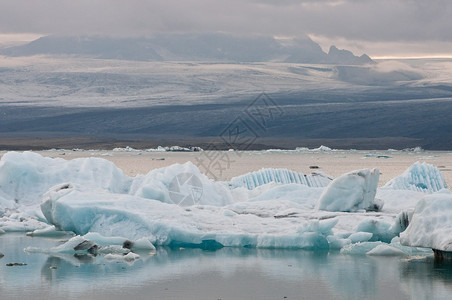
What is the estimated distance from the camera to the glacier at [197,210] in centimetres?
1502

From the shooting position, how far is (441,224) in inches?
519

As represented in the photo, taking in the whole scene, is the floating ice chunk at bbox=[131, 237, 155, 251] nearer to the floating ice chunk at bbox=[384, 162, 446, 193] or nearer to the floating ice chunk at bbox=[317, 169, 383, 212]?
the floating ice chunk at bbox=[317, 169, 383, 212]

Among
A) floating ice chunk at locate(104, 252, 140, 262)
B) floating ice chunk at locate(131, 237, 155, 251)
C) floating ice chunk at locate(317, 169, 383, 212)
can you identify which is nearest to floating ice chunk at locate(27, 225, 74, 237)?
floating ice chunk at locate(131, 237, 155, 251)

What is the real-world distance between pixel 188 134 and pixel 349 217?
373 feet

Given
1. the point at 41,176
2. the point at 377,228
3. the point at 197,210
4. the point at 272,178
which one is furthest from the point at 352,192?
the point at 41,176

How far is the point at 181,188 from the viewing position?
1905cm

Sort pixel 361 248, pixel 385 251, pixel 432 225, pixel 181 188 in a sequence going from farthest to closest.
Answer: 1. pixel 181 188
2. pixel 361 248
3. pixel 385 251
4. pixel 432 225

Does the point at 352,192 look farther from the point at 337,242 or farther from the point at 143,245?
the point at 143,245

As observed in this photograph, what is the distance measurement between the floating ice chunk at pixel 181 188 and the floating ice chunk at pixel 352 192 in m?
2.92

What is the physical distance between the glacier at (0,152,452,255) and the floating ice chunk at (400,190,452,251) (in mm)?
23

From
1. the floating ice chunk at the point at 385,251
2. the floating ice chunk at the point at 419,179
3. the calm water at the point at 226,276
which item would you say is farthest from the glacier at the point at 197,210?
the floating ice chunk at the point at 419,179

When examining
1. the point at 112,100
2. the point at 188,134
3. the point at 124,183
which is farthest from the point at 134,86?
the point at 124,183

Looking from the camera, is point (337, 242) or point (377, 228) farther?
point (377, 228)

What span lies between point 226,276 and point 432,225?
11.1 feet
